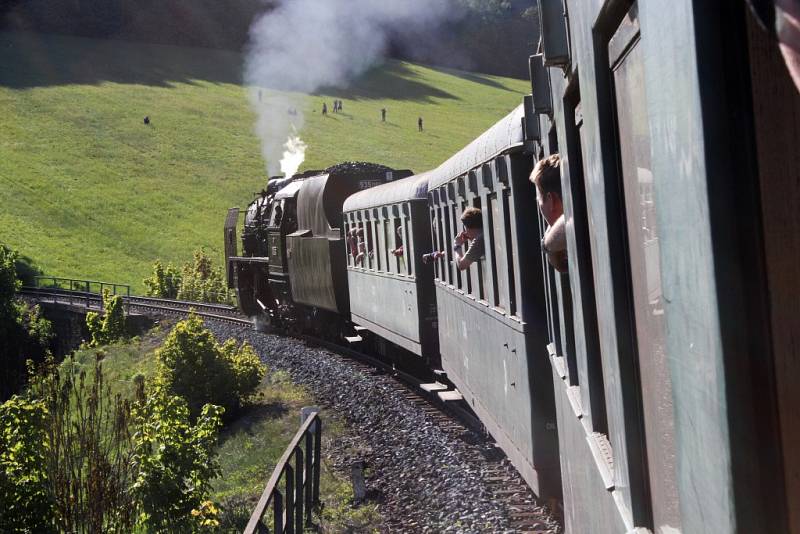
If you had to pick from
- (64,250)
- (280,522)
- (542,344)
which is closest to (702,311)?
(542,344)

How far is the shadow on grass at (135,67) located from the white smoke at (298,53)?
208 inches

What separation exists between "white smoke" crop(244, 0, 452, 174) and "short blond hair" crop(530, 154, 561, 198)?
33.9 metres

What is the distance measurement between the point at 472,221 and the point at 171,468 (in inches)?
139

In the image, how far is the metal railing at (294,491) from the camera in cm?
625

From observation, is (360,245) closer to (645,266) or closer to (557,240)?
(557,240)

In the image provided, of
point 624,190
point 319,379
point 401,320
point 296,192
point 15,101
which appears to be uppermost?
point 15,101

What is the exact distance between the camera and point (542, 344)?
20.0 feet

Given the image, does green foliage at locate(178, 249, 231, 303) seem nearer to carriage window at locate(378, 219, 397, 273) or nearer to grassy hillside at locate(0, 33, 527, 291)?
grassy hillside at locate(0, 33, 527, 291)

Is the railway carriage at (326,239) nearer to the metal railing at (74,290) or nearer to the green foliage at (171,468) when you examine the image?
the green foliage at (171,468)

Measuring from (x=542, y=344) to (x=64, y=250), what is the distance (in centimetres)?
5105

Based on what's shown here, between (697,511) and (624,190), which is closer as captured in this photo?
(697,511)

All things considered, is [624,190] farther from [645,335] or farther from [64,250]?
[64,250]

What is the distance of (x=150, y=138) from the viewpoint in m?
77.2

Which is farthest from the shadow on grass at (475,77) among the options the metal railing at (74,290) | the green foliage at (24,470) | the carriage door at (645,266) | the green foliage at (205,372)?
the carriage door at (645,266)
